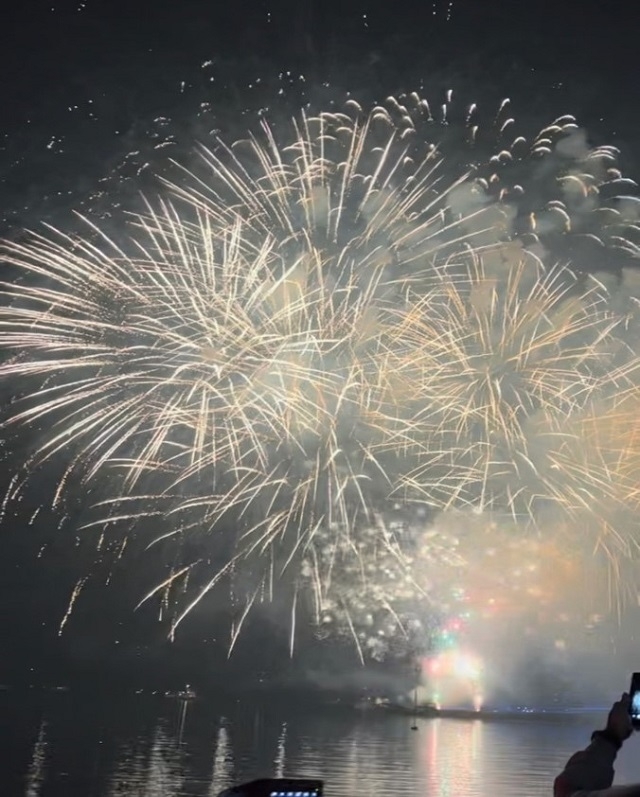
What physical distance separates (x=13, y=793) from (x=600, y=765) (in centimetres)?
2566

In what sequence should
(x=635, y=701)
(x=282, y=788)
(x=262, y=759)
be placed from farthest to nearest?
(x=262, y=759), (x=282, y=788), (x=635, y=701)

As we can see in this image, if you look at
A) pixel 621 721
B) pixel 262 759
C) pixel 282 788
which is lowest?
pixel 282 788

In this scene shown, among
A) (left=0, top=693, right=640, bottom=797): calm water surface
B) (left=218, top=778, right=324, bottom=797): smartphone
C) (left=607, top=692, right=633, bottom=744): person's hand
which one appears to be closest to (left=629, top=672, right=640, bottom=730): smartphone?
(left=607, top=692, right=633, bottom=744): person's hand

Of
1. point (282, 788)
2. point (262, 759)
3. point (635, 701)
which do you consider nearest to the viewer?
point (635, 701)

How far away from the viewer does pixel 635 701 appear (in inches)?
181

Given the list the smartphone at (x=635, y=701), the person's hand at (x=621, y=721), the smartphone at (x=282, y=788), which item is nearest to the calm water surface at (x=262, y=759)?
the smartphone at (x=282, y=788)

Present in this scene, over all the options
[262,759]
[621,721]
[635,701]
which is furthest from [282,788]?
[262,759]

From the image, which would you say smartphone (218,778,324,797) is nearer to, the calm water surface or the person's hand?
the person's hand

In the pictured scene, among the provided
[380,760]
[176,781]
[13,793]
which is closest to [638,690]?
[13,793]

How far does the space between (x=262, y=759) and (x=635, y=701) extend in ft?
139

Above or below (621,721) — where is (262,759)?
below

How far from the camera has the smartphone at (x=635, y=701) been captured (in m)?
4.54

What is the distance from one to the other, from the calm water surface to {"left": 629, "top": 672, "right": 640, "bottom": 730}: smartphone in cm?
2519

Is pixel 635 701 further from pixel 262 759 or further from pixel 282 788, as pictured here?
pixel 262 759
